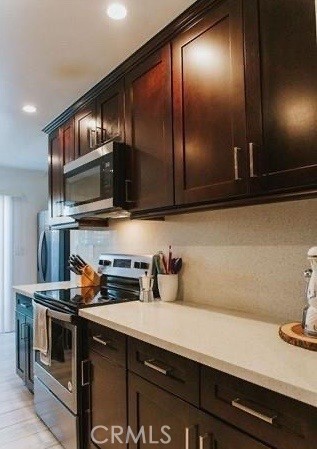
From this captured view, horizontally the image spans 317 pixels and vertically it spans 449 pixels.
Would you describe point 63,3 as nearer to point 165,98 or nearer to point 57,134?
point 165,98

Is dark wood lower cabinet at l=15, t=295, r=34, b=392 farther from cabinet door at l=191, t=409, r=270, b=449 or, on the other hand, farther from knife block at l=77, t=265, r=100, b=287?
cabinet door at l=191, t=409, r=270, b=449

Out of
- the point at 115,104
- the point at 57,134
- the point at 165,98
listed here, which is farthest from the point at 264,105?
the point at 57,134

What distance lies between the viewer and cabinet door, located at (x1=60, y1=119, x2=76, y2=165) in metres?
2.63

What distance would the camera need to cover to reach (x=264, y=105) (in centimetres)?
121

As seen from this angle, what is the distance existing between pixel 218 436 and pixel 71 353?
1.07m

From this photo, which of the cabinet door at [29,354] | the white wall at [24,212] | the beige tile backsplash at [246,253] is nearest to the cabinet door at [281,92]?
the beige tile backsplash at [246,253]

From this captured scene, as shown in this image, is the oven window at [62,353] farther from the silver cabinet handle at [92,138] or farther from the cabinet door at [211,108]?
the silver cabinet handle at [92,138]

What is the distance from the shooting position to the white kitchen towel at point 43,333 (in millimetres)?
2064

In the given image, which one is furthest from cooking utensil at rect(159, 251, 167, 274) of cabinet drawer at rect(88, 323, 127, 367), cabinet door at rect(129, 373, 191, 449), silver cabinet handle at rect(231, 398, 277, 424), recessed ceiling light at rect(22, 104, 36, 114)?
recessed ceiling light at rect(22, 104, 36, 114)

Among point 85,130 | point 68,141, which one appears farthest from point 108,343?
point 68,141

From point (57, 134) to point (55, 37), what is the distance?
126 cm

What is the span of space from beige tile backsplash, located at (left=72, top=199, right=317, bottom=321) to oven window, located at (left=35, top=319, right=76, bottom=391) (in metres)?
0.72

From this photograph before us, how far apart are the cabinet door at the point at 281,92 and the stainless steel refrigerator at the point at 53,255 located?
9.66 ft

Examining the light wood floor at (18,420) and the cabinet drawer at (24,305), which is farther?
the cabinet drawer at (24,305)
